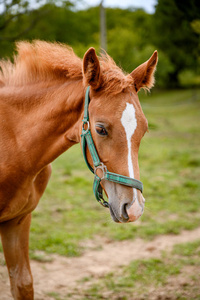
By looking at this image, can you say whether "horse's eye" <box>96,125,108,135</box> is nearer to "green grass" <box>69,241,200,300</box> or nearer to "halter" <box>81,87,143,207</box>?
"halter" <box>81,87,143,207</box>

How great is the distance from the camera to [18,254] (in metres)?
3.37

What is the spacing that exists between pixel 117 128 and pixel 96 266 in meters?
2.96

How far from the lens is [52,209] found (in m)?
6.87

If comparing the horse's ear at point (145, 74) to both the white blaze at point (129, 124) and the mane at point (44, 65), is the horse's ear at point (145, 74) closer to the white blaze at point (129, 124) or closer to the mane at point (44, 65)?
the mane at point (44, 65)

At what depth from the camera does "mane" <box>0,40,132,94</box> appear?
2.97m

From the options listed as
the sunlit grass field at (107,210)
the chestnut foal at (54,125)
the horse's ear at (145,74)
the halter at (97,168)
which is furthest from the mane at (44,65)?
the sunlit grass field at (107,210)

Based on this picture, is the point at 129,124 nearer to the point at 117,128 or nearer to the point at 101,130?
the point at 117,128

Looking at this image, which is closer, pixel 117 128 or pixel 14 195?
pixel 117 128

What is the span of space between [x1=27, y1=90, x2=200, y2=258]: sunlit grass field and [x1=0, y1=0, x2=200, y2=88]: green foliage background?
144 centimetres

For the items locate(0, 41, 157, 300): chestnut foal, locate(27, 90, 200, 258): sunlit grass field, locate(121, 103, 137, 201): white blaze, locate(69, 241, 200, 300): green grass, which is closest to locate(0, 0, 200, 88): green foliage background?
locate(0, 41, 157, 300): chestnut foal

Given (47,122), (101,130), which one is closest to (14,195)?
(47,122)

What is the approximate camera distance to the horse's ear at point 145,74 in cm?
286

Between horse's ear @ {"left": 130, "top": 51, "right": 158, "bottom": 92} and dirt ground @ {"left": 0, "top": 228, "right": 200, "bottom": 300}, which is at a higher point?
horse's ear @ {"left": 130, "top": 51, "right": 158, "bottom": 92}

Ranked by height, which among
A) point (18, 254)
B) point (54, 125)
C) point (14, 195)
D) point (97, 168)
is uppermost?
point (54, 125)
